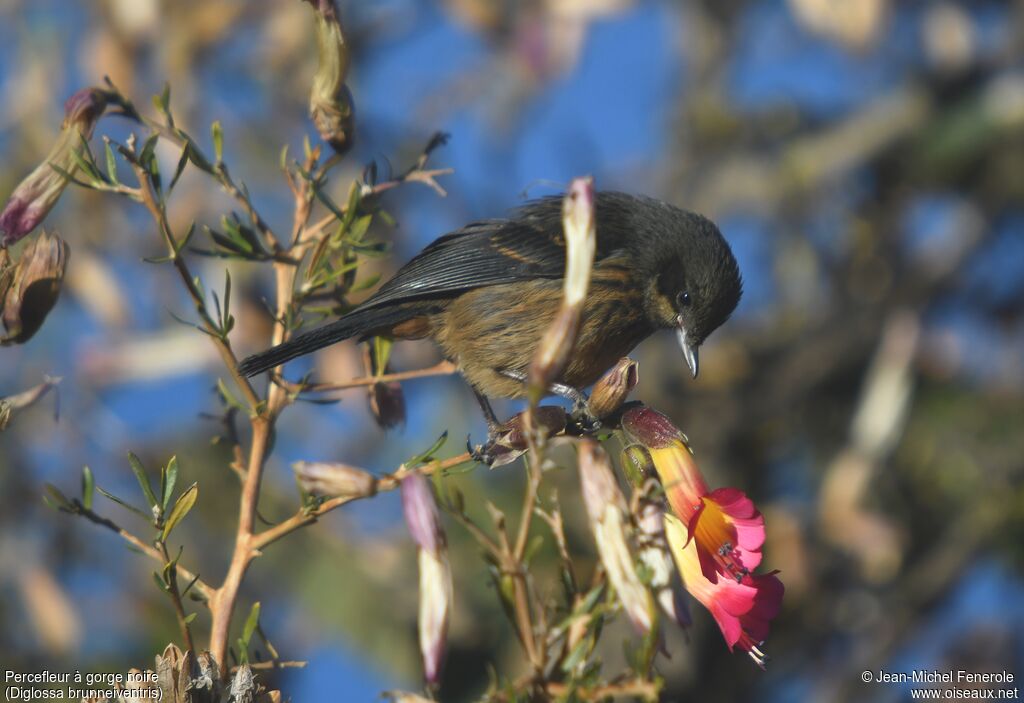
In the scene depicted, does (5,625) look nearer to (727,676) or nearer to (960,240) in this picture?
(727,676)

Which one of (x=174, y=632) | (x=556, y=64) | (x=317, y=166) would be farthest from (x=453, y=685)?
(x=317, y=166)

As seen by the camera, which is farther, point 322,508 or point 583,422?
point 583,422

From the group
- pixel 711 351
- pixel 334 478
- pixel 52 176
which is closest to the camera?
pixel 334 478

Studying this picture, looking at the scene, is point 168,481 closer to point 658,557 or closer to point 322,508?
point 322,508

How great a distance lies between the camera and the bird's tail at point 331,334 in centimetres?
263

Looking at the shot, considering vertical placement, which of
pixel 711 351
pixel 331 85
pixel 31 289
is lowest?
pixel 711 351

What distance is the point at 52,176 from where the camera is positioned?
7.02 feet

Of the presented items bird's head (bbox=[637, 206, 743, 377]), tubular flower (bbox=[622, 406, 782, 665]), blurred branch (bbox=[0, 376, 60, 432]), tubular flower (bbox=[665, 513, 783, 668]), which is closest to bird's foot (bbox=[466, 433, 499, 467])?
tubular flower (bbox=[622, 406, 782, 665])

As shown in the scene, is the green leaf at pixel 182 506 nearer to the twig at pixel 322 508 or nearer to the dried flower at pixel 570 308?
the twig at pixel 322 508

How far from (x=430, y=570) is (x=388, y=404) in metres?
0.93

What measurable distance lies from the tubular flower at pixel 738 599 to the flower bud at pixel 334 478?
1.81 ft

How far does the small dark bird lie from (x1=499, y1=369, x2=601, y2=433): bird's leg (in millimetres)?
14

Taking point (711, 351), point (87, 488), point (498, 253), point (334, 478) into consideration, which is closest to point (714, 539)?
Answer: point (334, 478)

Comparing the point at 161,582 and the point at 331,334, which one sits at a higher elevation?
the point at 161,582
